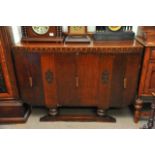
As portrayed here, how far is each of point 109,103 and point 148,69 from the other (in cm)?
48

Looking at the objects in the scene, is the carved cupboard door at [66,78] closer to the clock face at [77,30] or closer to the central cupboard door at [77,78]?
the central cupboard door at [77,78]

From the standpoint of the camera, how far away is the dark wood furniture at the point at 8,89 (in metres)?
1.42

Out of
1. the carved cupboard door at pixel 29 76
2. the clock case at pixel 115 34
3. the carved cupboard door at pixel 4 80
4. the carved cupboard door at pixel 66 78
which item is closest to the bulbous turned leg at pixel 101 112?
the carved cupboard door at pixel 66 78

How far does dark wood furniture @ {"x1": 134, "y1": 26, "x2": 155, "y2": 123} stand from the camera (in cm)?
139

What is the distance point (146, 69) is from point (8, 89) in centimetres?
128

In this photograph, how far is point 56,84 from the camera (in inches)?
61.4

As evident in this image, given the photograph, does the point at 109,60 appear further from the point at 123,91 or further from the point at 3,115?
the point at 3,115

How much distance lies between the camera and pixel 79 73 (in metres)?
1.50

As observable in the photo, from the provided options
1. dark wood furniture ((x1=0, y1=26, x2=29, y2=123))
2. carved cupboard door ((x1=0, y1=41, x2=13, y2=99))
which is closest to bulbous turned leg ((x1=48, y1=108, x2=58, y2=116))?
dark wood furniture ((x1=0, y1=26, x2=29, y2=123))

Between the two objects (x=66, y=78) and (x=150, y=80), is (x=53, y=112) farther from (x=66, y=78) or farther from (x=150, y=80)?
(x=150, y=80)

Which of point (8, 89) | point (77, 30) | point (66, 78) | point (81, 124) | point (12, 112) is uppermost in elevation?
point (77, 30)

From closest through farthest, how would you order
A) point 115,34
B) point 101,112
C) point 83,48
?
1. point 83,48
2. point 115,34
3. point 101,112

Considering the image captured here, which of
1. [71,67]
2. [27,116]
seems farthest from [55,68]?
[27,116]

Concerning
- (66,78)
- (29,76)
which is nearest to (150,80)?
(66,78)
